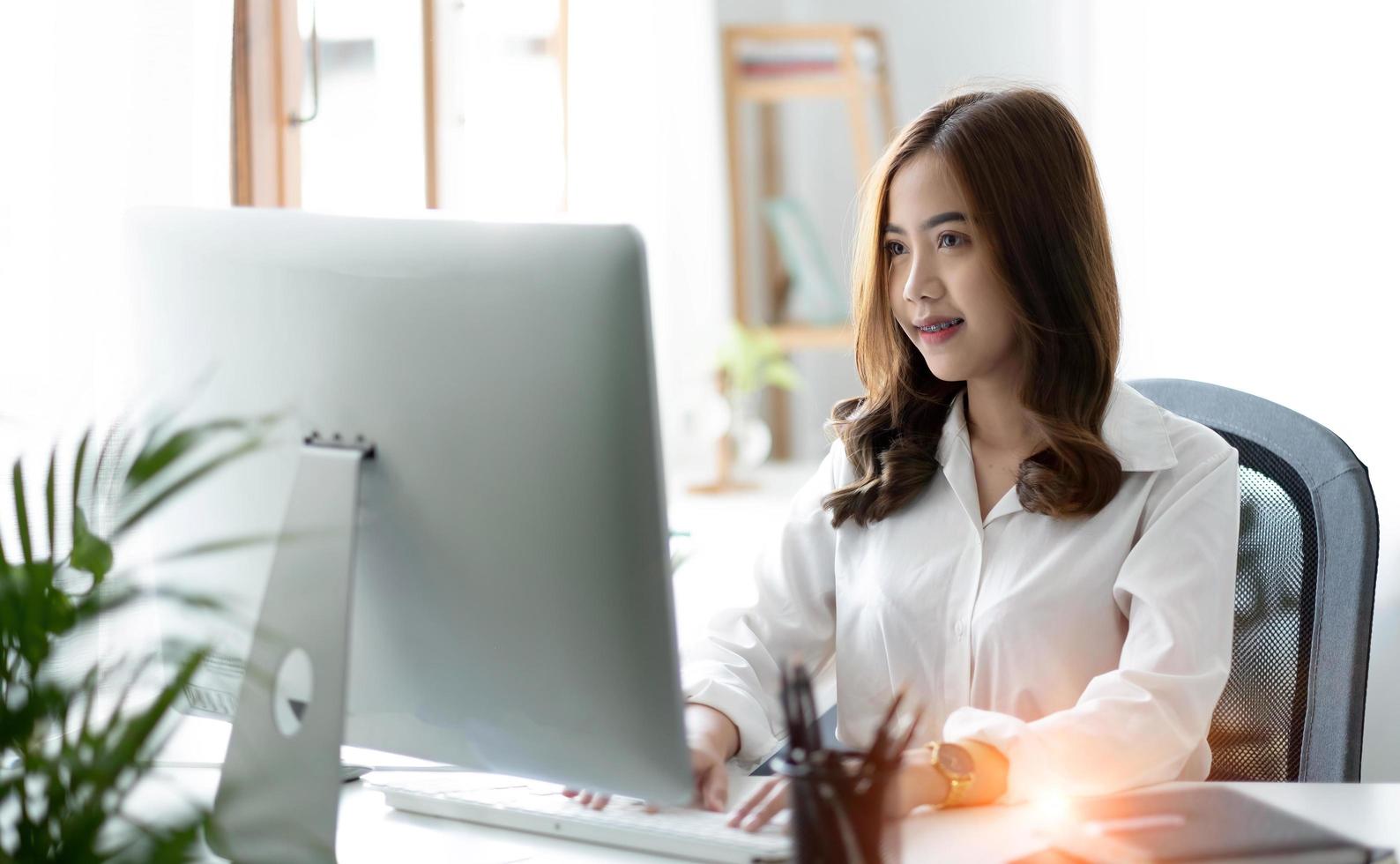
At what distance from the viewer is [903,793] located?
3.60 ft

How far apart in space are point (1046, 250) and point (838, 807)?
2.38ft

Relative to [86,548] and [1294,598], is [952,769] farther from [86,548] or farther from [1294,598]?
[86,548]

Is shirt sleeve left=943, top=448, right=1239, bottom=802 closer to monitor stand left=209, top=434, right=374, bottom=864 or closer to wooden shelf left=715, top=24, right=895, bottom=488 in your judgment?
monitor stand left=209, top=434, right=374, bottom=864

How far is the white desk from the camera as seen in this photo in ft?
3.49

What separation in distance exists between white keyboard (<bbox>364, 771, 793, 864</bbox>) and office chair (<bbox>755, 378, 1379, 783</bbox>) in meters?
0.32

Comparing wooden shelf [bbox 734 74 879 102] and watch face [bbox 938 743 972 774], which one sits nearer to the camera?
watch face [bbox 938 743 972 774]

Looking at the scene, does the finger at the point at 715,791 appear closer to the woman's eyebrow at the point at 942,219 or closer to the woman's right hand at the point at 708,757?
the woman's right hand at the point at 708,757

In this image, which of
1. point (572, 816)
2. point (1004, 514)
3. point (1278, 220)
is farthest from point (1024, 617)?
point (1278, 220)

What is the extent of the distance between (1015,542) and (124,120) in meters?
1.04

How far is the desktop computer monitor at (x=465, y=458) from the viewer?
899 mm

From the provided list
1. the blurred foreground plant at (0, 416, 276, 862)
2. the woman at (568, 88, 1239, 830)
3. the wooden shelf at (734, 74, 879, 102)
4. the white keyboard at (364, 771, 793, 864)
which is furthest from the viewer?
the wooden shelf at (734, 74, 879, 102)

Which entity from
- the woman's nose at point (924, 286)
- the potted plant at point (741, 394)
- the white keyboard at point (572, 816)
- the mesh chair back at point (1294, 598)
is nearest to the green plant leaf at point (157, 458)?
the white keyboard at point (572, 816)

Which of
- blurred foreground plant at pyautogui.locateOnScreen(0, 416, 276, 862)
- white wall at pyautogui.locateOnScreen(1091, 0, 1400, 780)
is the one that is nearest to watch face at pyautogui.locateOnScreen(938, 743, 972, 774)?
blurred foreground plant at pyautogui.locateOnScreen(0, 416, 276, 862)

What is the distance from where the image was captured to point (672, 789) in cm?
94
